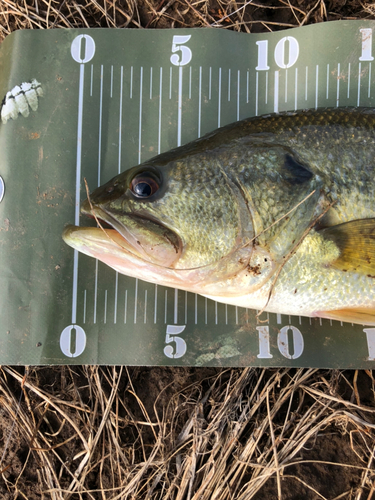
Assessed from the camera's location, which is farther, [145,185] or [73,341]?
[73,341]

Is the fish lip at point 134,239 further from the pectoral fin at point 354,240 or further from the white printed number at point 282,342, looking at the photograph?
the white printed number at point 282,342

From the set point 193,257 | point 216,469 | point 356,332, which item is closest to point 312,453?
point 216,469

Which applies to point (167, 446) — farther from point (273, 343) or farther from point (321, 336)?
point (321, 336)

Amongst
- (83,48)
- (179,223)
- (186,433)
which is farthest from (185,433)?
(83,48)

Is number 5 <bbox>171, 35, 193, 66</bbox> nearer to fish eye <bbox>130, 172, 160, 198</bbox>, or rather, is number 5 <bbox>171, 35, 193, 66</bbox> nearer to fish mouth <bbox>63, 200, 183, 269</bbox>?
fish eye <bbox>130, 172, 160, 198</bbox>

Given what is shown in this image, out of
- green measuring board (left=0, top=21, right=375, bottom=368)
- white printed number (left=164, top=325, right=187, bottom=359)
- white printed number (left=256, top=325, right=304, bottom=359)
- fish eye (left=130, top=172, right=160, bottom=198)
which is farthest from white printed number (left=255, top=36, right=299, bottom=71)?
white printed number (left=164, top=325, right=187, bottom=359)

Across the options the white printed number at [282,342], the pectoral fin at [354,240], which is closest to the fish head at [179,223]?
the pectoral fin at [354,240]

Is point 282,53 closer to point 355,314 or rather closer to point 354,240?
point 354,240
